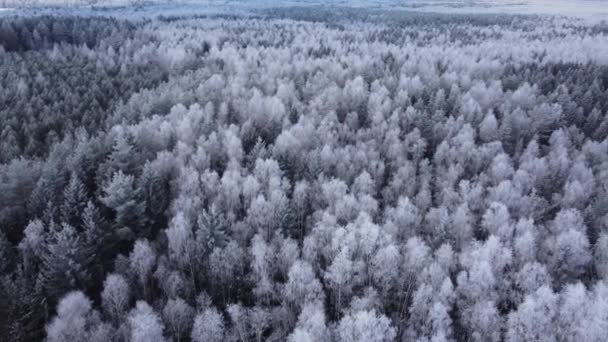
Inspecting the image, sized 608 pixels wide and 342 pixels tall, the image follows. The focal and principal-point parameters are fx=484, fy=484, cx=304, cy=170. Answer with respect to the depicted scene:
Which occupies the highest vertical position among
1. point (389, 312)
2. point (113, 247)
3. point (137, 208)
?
point (137, 208)

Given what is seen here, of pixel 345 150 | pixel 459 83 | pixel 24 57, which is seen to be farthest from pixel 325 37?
pixel 345 150

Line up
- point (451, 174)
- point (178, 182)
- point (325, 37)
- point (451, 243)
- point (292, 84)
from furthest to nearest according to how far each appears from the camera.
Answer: point (325, 37) → point (292, 84) → point (451, 174) → point (178, 182) → point (451, 243)

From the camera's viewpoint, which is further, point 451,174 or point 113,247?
point 451,174

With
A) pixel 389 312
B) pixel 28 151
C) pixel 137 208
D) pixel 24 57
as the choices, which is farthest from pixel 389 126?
pixel 24 57

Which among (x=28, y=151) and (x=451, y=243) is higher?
(x=28, y=151)

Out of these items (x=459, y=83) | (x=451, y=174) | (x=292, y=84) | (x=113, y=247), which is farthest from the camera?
(x=459, y=83)

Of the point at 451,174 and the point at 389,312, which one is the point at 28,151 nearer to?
the point at 389,312
